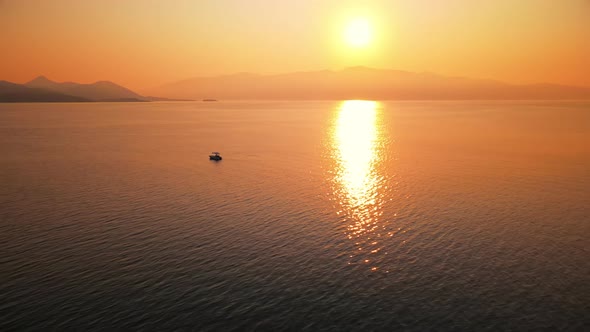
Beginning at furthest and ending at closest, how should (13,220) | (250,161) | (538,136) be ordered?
(538,136)
(250,161)
(13,220)

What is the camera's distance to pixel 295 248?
177 ft

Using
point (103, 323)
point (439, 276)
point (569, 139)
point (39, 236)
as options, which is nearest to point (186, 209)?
point (39, 236)

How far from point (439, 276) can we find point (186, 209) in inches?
1851

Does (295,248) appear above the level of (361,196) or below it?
below

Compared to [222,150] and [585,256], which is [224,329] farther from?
[222,150]

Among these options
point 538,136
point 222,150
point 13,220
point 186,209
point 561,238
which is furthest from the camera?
point 538,136

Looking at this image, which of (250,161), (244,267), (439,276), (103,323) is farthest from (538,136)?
(103,323)

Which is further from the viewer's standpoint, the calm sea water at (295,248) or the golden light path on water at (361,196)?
the golden light path on water at (361,196)

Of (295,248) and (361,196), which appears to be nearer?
(295,248)

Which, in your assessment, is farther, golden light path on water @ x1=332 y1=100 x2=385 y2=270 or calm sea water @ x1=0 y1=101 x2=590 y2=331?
golden light path on water @ x1=332 y1=100 x2=385 y2=270

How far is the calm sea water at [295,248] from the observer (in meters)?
37.7

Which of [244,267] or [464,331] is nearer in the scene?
[464,331]

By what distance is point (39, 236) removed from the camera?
185 feet

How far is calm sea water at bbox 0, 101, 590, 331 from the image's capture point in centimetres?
3772
